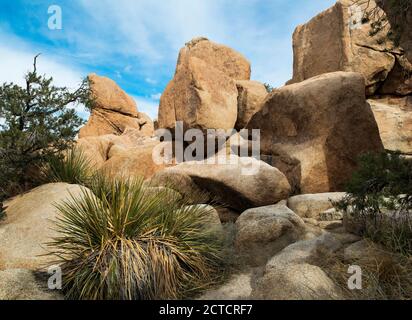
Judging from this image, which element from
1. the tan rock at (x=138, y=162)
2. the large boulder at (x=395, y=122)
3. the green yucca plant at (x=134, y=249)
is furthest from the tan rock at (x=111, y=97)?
the green yucca plant at (x=134, y=249)

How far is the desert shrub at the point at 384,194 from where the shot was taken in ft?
16.7

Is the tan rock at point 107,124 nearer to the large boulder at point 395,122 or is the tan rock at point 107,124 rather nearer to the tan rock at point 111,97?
the tan rock at point 111,97

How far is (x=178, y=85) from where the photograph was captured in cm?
1534

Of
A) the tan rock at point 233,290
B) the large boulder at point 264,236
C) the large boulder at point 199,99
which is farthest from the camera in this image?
the large boulder at point 199,99

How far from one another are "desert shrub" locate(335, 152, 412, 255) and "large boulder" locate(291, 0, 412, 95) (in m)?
10.8

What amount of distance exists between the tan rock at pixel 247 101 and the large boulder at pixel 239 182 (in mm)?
5173

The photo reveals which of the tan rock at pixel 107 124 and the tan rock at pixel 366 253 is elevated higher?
the tan rock at pixel 107 124

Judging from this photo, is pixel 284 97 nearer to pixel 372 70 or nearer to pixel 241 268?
pixel 372 70

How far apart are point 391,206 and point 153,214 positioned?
3.76 meters

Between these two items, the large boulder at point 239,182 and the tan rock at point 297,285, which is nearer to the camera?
the tan rock at point 297,285

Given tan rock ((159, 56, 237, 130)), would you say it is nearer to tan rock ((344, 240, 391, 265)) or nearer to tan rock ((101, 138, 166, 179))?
tan rock ((101, 138, 166, 179))

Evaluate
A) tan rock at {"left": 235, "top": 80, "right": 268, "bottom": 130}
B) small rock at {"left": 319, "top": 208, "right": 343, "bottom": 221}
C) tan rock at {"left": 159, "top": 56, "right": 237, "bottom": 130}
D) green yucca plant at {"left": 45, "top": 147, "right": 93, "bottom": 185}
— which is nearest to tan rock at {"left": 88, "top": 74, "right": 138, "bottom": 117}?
tan rock at {"left": 159, "top": 56, "right": 237, "bottom": 130}

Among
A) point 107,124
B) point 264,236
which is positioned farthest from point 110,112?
point 264,236
